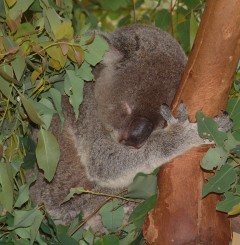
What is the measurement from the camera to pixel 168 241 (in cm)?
265

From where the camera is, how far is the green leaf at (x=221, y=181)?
2623 mm

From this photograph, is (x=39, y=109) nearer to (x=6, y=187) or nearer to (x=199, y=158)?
(x=6, y=187)

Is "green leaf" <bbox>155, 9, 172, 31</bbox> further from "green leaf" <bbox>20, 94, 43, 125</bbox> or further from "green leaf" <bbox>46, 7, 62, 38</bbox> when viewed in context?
"green leaf" <bbox>20, 94, 43, 125</bbox>

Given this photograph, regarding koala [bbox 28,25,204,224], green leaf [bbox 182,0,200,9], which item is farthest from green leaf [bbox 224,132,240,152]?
green leaf [bbox 182,0,200,9]

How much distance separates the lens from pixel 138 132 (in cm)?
323

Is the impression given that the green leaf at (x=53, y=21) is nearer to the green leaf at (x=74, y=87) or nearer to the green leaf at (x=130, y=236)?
the green leaf at (x=74, y=87)

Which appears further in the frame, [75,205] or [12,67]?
[75,205]

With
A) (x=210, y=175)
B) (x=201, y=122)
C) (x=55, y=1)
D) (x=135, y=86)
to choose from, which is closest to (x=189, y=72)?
(x=201, y=122)

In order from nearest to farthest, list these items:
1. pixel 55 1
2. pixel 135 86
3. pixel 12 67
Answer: pixel 12 67, pixel 55 1, pixel 135 86

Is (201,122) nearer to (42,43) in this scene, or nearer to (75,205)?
(42,43)

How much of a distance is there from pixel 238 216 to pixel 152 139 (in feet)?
2.32

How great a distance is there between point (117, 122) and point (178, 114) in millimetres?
663

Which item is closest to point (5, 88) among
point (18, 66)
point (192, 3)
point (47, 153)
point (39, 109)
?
point (18, 66)

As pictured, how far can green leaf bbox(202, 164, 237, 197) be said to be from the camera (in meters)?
2.62
